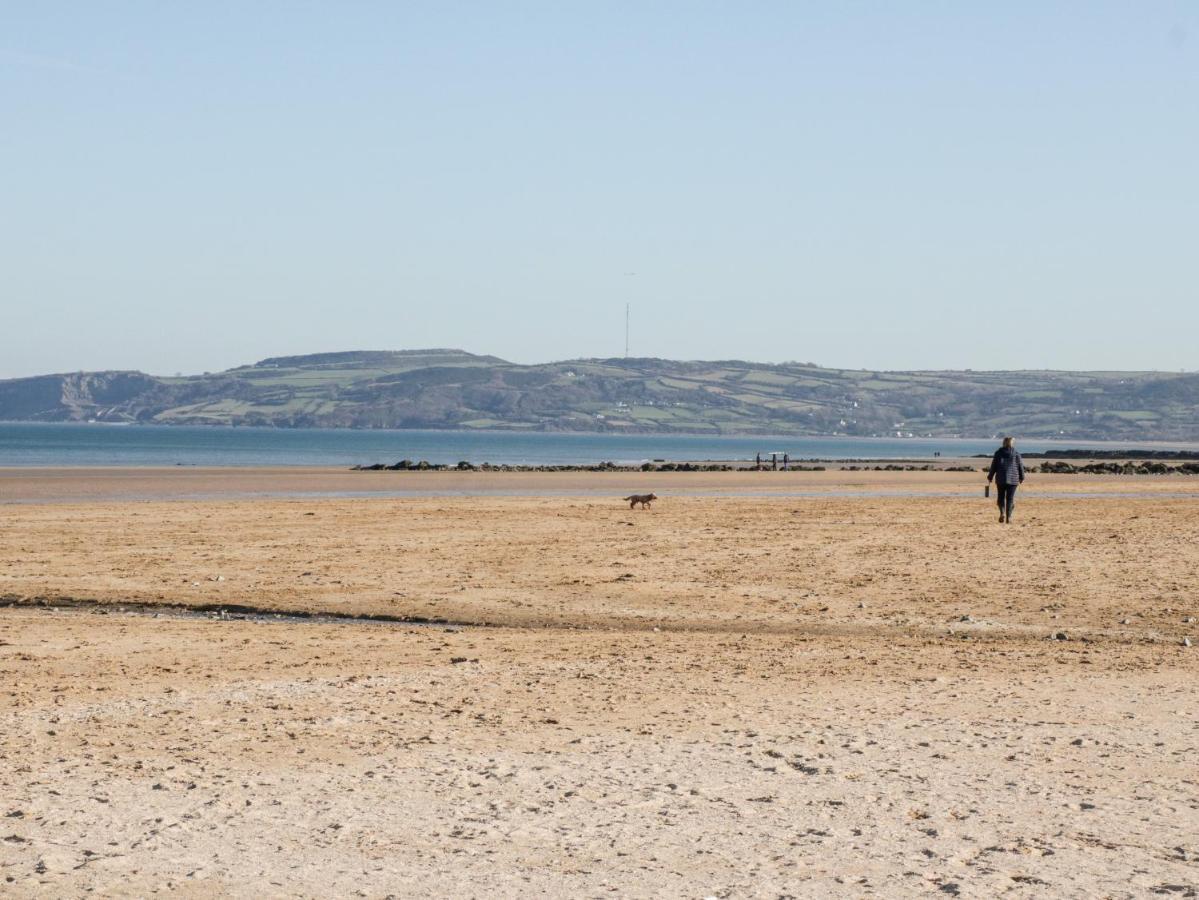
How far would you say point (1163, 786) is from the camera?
29.9 ft

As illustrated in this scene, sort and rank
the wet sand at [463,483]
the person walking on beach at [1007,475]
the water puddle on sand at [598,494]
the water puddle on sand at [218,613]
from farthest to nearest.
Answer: the wet sand at [463,483], the water puddle on sand at [598,494], the person walking on beach at [1007,475], the water puddle on sand at [218,613]

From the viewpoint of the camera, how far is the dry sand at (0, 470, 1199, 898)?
7.63 meters

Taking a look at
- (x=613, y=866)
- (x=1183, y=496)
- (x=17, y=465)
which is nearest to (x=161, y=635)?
(x=613, y=866)

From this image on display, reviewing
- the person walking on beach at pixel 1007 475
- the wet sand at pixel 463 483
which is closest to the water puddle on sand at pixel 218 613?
the person walking on beach at pixel 1007 475

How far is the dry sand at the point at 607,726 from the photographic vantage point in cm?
763

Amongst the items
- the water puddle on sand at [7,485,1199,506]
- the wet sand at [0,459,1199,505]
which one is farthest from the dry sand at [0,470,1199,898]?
the wet sand at [0,459,1199,505]

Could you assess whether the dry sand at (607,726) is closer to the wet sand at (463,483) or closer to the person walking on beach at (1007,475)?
the person walking on beach at (1007,475)

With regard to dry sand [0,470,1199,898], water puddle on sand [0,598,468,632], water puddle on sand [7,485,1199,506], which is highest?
dry sand [0,470,1199,898]

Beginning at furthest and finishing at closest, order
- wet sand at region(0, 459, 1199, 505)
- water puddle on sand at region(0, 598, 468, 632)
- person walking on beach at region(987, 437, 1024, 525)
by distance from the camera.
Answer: wet sand at region(0, 459, 1199, 505)
person walking on beach at region(987, 437, 1024, 525)
water puddle on sand at region(0, 598, 468, 632)

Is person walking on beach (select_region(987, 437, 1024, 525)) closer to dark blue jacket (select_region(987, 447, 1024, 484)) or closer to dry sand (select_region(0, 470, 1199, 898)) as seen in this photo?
dark blue jacket (select_region(987, 447, 1024, 484))

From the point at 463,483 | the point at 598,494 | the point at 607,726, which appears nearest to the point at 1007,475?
the point at 598,494

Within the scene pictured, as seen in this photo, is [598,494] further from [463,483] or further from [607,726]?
[607,726]

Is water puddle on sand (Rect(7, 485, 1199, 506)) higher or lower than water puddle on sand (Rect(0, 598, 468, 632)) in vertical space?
lower

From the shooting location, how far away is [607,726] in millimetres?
10875
